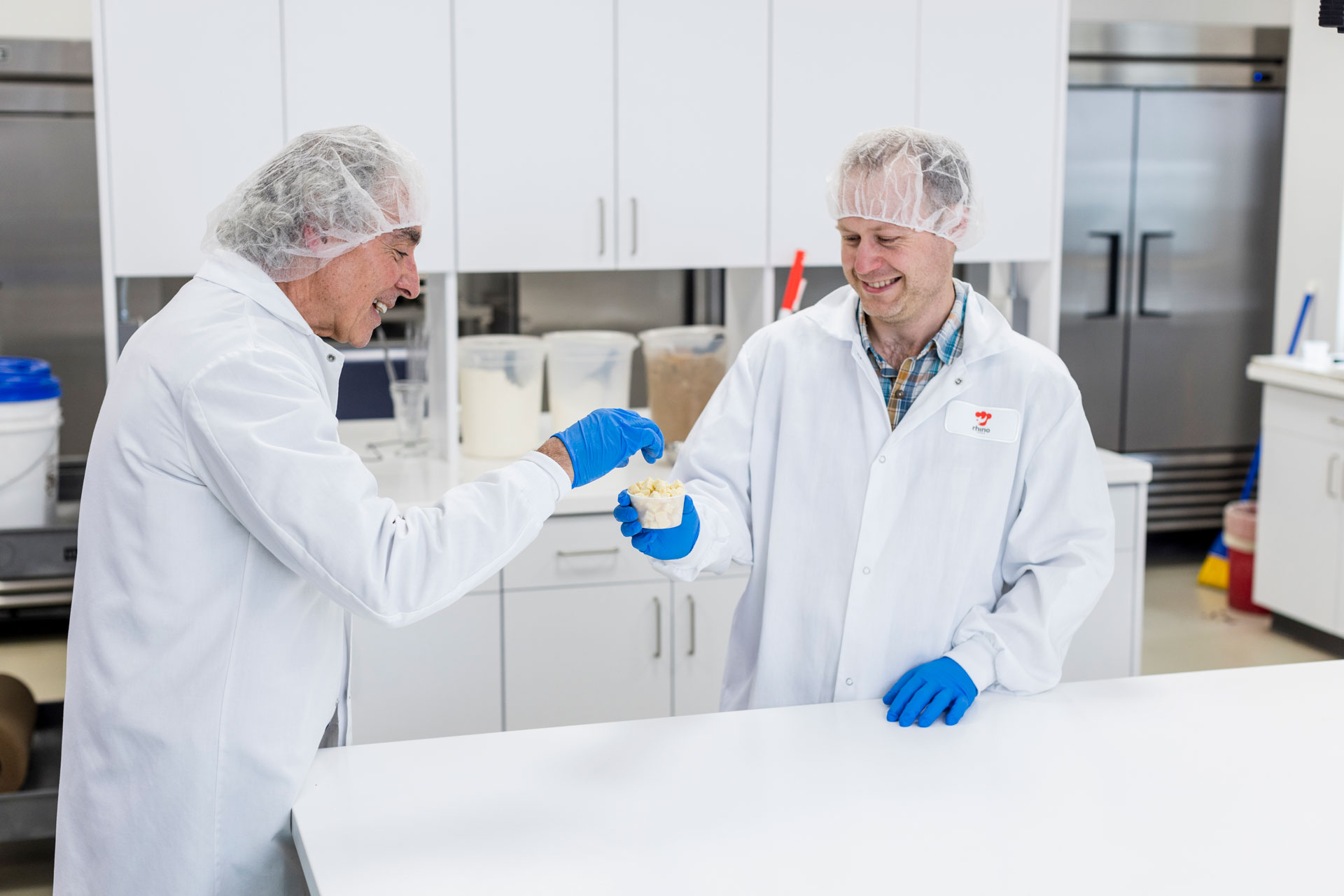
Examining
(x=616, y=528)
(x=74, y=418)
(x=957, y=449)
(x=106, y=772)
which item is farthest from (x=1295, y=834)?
(x=74, y=418)

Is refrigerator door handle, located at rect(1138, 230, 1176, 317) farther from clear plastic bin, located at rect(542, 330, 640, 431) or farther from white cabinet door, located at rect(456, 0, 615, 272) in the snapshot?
white cabinet door, located at rect(456, 0, 615, 272)

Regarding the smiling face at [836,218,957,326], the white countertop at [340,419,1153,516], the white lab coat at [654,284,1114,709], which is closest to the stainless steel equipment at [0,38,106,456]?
the white countertop at [340,419,1153,516]

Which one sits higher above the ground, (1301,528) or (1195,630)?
(1301,528)

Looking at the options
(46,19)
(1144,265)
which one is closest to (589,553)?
(46,19)

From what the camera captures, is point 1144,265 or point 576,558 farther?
point 1144,265

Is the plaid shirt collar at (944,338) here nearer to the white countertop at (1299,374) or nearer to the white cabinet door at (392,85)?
the white cabinet door at (392,85)

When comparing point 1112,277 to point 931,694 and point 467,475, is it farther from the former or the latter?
point 931,694

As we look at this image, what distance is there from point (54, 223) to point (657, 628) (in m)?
2.32

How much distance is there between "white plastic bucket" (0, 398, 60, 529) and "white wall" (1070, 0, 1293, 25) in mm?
3947

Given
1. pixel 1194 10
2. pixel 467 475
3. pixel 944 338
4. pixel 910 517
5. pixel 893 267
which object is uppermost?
pixel 1194 10

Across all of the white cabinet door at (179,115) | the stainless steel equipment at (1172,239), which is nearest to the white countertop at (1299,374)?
the stainless steel equipment at (1172,239)

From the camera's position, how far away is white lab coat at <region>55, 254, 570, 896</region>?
51.8 inches

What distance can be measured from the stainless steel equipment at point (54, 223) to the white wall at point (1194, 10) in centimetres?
360

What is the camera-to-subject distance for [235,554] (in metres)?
1.37
